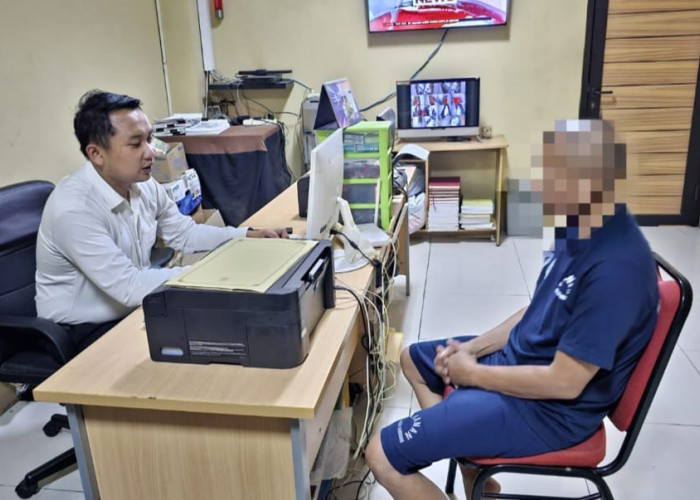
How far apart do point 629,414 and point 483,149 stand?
303 centimetres

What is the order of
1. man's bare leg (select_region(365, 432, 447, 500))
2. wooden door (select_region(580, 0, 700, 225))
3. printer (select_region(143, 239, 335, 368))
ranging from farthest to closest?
wooden door (select_region(580, 0, 700, 225))
man's bare leg (select_region(365, 432, 447, 500))
printer (select_region(143, 239, 335, 368))

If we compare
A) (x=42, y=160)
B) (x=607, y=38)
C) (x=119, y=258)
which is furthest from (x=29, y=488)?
(x=607, y=38)

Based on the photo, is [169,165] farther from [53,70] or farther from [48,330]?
[48,330]

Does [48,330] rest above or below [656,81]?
below

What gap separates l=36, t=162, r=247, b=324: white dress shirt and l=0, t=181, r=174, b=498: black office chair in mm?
66

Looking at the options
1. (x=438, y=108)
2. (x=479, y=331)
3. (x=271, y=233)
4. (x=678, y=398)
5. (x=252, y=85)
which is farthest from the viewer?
(x=252, y=85)

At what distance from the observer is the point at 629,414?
1.30m

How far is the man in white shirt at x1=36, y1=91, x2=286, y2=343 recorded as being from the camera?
1.75 meters

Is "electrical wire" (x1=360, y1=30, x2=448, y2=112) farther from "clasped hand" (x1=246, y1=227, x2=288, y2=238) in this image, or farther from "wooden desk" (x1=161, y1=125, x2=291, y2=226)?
"clasped hand" (x1=246, y1=227, x2=288, y2=238)

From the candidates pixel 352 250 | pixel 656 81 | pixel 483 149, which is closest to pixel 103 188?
pixel 352 250

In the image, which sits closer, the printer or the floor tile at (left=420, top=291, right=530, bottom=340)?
the printer

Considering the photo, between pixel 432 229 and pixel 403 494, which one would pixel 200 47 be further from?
pixel 403 494

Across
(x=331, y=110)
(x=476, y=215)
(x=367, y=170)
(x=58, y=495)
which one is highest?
(x=331, y=110)

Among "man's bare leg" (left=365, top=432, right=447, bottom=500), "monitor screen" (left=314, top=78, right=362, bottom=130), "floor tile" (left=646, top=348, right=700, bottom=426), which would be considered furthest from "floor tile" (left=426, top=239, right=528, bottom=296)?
"man's bare leg" (left=365, top=432, right=447, bottom=500)
